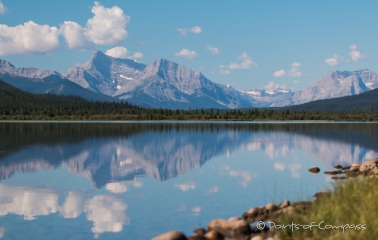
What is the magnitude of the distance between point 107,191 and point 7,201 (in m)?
5.63

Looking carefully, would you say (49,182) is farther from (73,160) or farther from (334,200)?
(334,200)

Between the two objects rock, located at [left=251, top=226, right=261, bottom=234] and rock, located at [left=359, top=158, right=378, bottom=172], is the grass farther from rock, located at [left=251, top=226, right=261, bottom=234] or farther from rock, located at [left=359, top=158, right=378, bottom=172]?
rock, located at [left=359, top=158, right=378, bottom=172]

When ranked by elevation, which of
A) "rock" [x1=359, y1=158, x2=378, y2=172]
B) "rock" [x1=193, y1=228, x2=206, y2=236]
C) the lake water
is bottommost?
the lake water

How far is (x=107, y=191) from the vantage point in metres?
25.2

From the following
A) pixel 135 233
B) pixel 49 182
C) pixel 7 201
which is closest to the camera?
pixel 135 233

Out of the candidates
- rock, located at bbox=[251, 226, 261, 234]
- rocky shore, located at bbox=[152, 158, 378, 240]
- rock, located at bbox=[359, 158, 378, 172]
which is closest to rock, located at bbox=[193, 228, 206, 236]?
rocky shore, located at bbox=[152, 158, 378, 240]

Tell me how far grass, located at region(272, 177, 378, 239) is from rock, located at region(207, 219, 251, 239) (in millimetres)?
1084

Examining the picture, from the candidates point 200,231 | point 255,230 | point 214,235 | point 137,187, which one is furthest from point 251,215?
point 137,187

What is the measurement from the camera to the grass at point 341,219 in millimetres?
12297

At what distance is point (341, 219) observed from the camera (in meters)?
13.6

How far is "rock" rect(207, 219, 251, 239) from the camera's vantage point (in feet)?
50.3

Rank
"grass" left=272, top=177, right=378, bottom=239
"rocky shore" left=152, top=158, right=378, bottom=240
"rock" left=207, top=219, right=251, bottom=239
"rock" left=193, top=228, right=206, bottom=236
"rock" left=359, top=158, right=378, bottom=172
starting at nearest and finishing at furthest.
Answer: "grass" left=272, top=177, right=378, bottom=239, "rocky shore" left=152, top=158, right=378, bottom=240, "rock" left=207, top=219, right=251, bottom=239, "rock" left=193, top=228, right=206, bottom=236, "rock" left=359, top=158, right=378, bottom=172

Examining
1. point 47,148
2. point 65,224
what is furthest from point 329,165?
point 47,148

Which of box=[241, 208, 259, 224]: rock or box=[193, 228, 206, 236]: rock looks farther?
→ box=[241, 208, 259, 224]: rock
